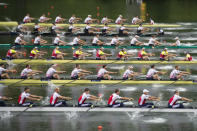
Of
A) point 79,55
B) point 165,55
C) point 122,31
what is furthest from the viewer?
Answer: point 122,31

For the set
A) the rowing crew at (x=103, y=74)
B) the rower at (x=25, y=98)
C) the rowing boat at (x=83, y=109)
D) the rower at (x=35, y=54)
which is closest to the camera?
the rowing boat at (x=83, y=109)

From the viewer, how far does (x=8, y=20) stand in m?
54.5

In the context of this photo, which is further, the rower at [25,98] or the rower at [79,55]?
the rower at [79,55]

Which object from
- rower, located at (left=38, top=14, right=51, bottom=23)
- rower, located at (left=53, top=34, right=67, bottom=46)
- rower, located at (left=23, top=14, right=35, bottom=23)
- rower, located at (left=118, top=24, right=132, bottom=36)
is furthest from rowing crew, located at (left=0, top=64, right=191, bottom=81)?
rower, located at (left=38, top=14, right=51, bottom=23)

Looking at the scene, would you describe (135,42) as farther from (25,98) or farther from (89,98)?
(25,98)

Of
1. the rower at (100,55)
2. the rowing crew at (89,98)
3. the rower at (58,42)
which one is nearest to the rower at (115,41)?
the rower at (58,42)

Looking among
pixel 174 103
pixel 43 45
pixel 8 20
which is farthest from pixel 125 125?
pixel 8 20

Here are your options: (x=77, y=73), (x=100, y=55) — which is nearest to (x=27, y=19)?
(x=100, y=55)

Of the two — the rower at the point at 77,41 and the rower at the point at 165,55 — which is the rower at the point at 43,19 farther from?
the rower at the point at 165,55

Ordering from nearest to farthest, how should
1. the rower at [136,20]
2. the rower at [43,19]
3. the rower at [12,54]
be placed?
1. the rower at [12,54]
2. the rower at [136,20]
3. the rower at [43,19]

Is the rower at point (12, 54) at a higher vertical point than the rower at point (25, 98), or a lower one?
higher

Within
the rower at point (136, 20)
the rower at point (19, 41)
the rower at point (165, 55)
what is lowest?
the rower at point (165, 55)

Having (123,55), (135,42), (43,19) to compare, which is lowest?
(123,55)

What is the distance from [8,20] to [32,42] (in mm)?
11126
